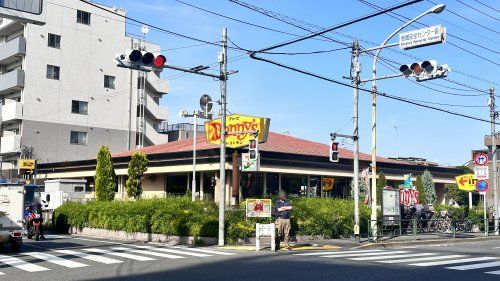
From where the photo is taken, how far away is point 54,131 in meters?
50.0

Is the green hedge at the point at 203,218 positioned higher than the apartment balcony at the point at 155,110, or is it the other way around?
the apartment balcony at the point at 155,110

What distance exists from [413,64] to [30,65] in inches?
1491

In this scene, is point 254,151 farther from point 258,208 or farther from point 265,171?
point 265,171

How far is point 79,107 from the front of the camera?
170 feet

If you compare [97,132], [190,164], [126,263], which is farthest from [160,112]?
[126,263]

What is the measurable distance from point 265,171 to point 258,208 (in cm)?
1025

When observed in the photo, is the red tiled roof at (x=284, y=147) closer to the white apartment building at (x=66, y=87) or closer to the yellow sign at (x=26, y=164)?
the yellow sign at (x=26, y=164)

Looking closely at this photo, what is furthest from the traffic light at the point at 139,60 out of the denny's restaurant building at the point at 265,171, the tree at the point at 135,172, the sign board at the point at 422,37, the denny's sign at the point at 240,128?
the tree at the point at 135,172

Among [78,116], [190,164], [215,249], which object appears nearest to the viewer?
[215,249]

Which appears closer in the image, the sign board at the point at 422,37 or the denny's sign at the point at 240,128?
the sign board at the point at 422,37

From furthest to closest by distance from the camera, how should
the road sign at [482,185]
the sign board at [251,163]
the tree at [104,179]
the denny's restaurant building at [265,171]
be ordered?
the tree at [104,179], the denny's restaurant building at [265,171], the road sign at [482,185], the sign board at [251,163]

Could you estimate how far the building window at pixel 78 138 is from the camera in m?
51.5

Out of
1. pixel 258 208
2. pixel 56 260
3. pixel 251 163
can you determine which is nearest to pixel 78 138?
pixel 251 163

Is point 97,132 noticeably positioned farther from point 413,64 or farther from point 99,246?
point 413,64
